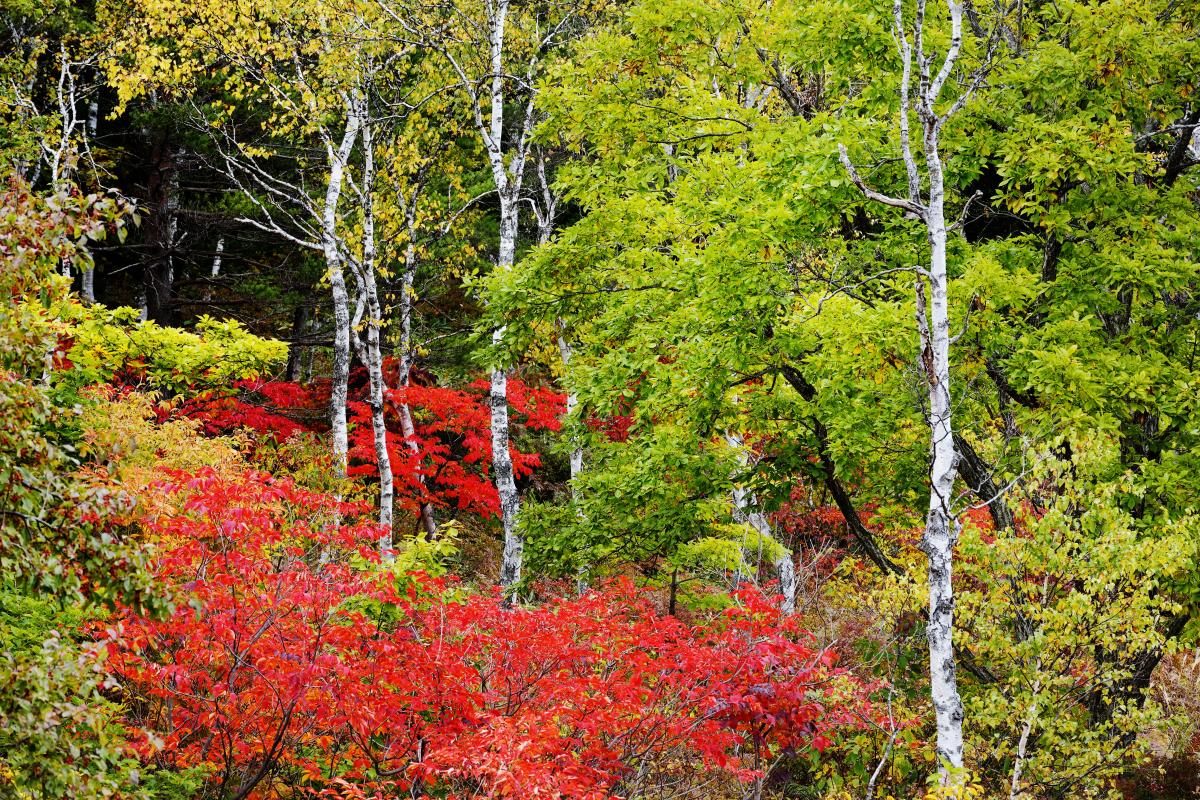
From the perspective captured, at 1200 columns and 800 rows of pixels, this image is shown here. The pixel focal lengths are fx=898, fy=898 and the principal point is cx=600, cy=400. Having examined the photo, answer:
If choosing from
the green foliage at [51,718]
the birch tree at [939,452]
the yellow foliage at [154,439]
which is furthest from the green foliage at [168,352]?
the birch tree at [939,452]

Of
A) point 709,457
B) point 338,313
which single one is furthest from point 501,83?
point 709,457

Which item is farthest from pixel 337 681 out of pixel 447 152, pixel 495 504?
pixel 447 152

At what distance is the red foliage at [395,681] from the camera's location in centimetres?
634

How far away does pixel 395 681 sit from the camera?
6719 millimetres

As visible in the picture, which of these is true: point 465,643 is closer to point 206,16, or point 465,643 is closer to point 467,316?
point 206,16

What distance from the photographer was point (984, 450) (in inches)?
405

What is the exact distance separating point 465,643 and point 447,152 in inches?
578

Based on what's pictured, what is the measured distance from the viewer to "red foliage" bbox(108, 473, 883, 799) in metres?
6.34

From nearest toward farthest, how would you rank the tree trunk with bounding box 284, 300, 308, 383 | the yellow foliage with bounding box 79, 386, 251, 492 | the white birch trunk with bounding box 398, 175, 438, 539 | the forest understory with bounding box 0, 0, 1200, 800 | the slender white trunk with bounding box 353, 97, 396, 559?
the forest understory with bounding box 0, 0, 1200, 800, the yellow foliage with bounding box 79, 386, 251, 492, the slender white trunk with bounding box 353, 97, 396, 559, the white birch trunk with bounding box 398, 175, 438, 539, the tree trunk with bounding box 284, 300, 308, 383

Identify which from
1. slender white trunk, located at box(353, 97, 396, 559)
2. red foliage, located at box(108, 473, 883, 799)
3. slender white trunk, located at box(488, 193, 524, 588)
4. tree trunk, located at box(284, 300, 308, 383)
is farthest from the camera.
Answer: tree trunk, located at box(284, 300, 308, 383)

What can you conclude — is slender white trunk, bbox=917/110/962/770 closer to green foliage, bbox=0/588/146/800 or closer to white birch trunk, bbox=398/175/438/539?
green foliage, bbox=0/588/146/800

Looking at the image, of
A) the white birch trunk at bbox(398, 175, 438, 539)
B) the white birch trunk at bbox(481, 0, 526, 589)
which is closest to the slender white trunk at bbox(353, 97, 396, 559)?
the white birch trunk at bbox(398, 175, 438, 539)

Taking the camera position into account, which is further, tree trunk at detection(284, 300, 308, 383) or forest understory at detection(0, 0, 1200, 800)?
tree trunk at detection(284, 300, 308, 383)

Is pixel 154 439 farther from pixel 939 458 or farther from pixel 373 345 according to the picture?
pixel 939 458
